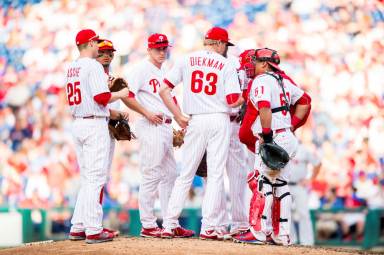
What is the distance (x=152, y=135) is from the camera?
7207mm

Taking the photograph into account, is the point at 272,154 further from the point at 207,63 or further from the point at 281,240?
the point at 207,63

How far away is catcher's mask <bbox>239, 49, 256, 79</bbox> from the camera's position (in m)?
7.09

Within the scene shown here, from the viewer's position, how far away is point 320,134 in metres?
13.2

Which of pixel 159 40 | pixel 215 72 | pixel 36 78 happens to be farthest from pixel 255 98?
pixel 36 78

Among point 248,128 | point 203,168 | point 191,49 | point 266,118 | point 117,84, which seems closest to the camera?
point 266,118

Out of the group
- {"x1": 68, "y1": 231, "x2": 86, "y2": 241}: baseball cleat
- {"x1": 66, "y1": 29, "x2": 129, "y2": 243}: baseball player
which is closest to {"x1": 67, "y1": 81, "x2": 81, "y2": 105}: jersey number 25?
{"x1": 66, "y1": 29, "x2": 129, "y2": 243}: baseball player

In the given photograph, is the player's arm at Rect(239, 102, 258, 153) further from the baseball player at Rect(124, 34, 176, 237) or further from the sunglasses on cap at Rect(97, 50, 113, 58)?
the sunglasses on cap at Rect(97, 50, 113, 58)

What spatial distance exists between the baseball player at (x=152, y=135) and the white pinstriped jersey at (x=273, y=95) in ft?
2.88

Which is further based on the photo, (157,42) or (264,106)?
(157,42)

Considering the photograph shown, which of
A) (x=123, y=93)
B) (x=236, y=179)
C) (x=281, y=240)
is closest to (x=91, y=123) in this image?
(x=123, y=93)

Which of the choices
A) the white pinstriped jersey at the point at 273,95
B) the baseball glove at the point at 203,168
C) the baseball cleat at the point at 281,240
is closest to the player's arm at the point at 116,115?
the baseball glove at the point at 203,168

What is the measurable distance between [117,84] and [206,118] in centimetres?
81

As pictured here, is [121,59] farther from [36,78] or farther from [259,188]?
[259,188]

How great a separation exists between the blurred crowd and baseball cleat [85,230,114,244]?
6.25 meters
